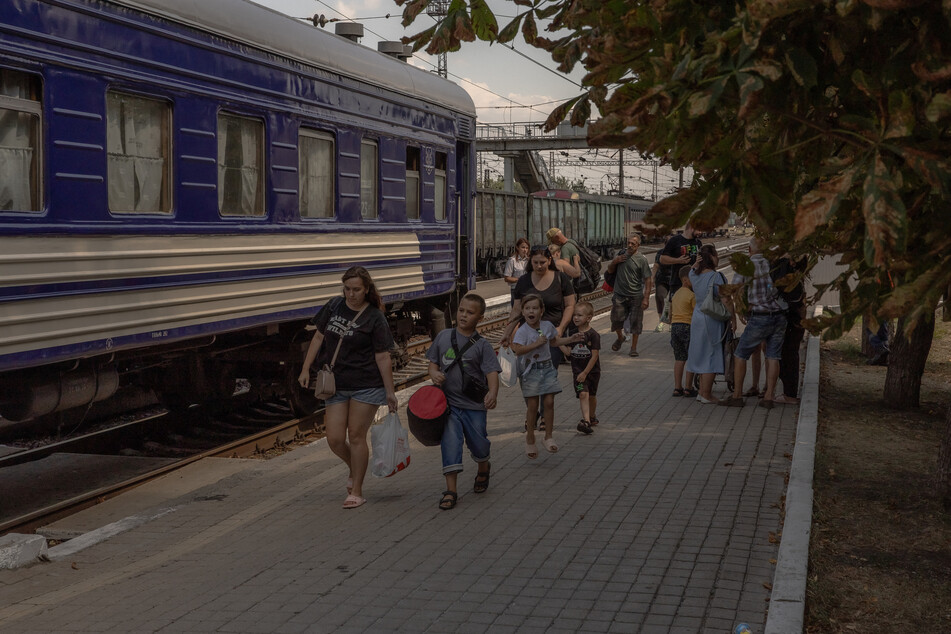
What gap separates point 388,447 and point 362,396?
1.32 ft

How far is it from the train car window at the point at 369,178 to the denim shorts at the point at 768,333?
13.6ft

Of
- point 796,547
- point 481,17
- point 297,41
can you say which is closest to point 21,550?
point 481,17

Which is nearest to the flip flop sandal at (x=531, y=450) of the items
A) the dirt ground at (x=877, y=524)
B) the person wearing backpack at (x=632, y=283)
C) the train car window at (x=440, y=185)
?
the dirt ground at (x=877, y=524)

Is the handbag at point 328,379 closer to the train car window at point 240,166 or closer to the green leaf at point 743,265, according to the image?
the train car window at point 240,166

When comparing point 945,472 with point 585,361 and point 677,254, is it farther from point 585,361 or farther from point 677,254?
point 677,254

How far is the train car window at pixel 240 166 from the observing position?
9078mm

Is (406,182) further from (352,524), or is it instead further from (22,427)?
(352,524)

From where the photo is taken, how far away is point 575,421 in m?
10.5

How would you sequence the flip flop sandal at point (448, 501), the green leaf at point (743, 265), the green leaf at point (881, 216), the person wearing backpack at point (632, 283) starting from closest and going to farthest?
the green leaf at point (881, 216) → the green leaf at point (743, 265) → the flip flop sandal at point (448, 501) → the person wearing backpack at point (632, 283)

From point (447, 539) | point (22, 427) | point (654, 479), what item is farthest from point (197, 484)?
point (654, 479)

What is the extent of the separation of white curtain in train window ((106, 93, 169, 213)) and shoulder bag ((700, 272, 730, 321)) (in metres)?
5.52

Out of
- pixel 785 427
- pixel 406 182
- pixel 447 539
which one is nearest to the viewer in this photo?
pixel 447 539

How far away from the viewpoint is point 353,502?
759 cm

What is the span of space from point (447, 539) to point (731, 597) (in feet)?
6.17
